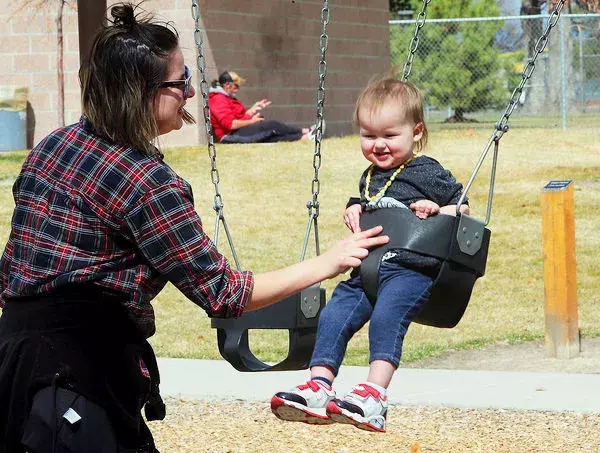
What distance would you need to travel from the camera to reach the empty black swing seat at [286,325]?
3.91 meters

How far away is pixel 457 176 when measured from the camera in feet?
44.6

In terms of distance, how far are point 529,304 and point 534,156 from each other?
719 cm

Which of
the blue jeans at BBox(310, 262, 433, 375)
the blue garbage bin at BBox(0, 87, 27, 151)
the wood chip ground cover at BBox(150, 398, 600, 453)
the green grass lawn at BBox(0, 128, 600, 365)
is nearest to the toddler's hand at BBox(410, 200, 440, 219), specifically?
the blue jeans at BBox(310, 262, 433, 375)

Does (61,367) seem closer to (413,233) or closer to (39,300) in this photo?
(39,300)

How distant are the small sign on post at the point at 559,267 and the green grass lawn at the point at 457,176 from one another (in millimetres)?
791

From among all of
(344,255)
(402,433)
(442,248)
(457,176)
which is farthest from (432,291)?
(457,176)

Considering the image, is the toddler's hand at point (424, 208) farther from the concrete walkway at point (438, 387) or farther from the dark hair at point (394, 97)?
the concrete walkway at point (438, 387)

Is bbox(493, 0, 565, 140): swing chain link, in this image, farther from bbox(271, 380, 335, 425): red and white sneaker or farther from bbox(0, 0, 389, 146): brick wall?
bbox(0, 0, 389, 146): brick wall

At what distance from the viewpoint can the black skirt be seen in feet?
9.59

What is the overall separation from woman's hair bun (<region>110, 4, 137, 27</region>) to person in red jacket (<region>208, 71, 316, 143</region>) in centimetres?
1165

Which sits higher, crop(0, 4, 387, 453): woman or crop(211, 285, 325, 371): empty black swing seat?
crop(0, 4, 387, 453): woman

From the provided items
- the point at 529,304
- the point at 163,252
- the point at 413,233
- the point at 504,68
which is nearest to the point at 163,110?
the point at 163,252

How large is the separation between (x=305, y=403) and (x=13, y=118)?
13.3 metres

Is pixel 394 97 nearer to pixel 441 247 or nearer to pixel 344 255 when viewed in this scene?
pixel 441 247
